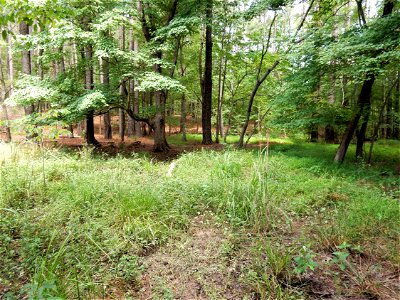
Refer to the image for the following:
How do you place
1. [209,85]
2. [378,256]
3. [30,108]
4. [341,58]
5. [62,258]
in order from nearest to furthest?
[62,258] < [378,256] < [341,58] < [30,108] < [209,85]

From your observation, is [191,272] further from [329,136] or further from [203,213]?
[329,136]

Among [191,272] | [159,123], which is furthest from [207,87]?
[191,272]

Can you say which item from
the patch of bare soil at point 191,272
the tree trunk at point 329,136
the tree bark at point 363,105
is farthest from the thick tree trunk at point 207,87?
the patch of bare soil at point 191,272

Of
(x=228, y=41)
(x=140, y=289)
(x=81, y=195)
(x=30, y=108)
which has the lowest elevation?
(x=140, y=289)

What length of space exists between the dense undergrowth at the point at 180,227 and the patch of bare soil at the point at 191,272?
0.12 meters

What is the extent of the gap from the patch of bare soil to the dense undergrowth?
0.12m

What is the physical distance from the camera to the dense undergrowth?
212 centimetres

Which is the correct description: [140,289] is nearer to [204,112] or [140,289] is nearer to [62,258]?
[62,258]

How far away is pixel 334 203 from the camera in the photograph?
375cm

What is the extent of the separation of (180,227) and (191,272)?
728 mm

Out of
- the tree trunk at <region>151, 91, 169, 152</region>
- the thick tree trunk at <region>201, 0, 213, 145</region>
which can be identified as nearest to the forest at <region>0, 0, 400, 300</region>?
the tree trunk at <region>151, 91, 169, 152</region>

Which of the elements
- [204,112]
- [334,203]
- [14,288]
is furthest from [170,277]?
[204,112]

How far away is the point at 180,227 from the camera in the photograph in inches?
119

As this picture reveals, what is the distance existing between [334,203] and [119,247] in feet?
A: 10.3
